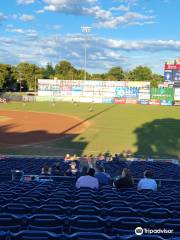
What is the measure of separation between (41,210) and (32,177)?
6.80m

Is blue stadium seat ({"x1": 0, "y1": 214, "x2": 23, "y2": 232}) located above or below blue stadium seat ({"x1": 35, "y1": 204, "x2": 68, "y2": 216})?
above

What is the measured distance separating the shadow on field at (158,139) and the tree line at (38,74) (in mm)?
77908

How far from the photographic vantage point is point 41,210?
22.2ft

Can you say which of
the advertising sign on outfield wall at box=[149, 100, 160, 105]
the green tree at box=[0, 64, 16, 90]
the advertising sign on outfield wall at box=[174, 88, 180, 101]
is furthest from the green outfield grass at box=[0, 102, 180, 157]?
the green tree at box=[0, 64, 16, 90]

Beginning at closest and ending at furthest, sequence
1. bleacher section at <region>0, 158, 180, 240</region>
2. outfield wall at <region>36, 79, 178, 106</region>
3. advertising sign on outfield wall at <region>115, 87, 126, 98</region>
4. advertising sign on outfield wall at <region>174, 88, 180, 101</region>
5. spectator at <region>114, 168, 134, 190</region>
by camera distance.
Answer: bleacher section at <region>0, 158, 180, 240</region> → spectator at <region>114, 168, 134, 190</region> → advertising sign on outfield wall at <region>174, 88, 180, 101</region> → outfield wall at <region>36, 79, 178, 106</region> → advertising sign on outfield wall at <region>115, 87, 126, 98</region>

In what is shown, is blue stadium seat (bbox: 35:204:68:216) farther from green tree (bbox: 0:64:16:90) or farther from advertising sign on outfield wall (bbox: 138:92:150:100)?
green tree (bbox: 0:64:16:90)

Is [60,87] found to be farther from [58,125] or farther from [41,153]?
[41,153]

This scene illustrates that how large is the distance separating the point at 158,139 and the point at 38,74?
107 metres

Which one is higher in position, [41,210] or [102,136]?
[41,210]

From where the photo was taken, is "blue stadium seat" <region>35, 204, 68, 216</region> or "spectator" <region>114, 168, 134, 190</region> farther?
"spectator" <region>114, 168, 134, 190</region>

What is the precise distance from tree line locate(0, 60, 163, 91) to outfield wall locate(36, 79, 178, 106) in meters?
32.3

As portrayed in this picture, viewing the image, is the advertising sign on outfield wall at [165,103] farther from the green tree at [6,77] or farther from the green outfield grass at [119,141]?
the green tree at [6,77]

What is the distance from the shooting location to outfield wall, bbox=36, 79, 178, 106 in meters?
82.6

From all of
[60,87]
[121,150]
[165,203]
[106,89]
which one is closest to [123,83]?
[106,89]
